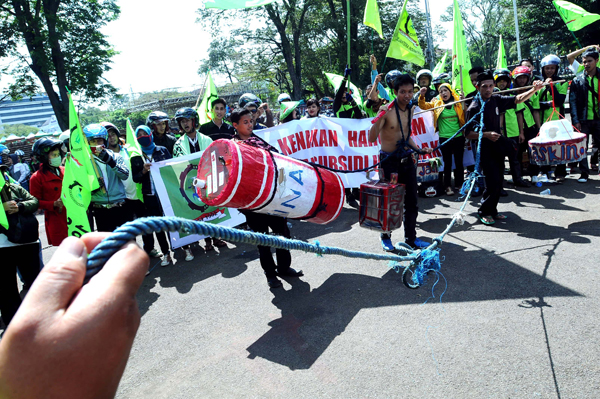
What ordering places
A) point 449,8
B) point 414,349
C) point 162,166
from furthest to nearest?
point 449,8
point 162,166
point 414,349

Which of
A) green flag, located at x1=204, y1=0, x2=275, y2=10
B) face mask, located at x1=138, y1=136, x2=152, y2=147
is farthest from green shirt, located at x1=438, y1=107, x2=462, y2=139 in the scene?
face mask, located at x1=138, y1=136, x2=152, y2=147

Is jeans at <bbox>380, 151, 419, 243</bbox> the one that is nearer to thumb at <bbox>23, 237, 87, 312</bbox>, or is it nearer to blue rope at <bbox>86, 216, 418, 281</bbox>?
blue rope at <bbox>86, 216, 418, 281</bbox>

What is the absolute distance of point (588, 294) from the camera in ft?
10.7

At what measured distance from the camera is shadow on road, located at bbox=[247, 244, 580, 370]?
3.12m

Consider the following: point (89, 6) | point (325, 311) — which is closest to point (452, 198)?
point (325, 311)

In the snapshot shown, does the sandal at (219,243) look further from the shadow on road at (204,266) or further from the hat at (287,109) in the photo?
the hat at (287,109)

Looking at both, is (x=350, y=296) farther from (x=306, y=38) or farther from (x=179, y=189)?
(x=306, y=38)

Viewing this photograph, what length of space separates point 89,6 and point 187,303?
70.2 feet

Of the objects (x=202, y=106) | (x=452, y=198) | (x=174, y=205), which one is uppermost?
(x=202, y=106)

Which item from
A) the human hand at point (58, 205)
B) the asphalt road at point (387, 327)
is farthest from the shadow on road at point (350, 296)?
the human hand at point (58, 205)

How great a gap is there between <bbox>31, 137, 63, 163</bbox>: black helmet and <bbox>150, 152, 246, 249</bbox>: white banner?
3.77ft

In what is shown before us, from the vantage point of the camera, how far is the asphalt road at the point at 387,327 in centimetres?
254

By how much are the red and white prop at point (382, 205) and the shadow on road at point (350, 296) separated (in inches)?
22.3

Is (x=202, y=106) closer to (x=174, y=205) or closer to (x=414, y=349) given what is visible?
(x=174, y=205)
